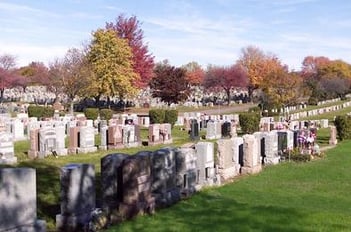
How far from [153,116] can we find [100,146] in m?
15.6

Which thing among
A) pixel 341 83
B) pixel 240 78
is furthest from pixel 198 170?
pixel 341 83

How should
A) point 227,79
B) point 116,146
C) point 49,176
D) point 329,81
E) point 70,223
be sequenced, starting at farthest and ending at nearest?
point 329,81 < point 227,79 < point 116,146 < point 49,176 < point 70,223

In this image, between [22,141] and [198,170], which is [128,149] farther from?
[198,170]

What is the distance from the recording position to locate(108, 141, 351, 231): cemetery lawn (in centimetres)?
880

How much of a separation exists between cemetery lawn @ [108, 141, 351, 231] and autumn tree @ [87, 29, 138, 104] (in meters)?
36.3

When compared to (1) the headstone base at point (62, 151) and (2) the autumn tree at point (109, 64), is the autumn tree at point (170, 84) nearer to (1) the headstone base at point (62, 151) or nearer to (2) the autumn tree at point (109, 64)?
(2) the autumn tree at point (109, 64)

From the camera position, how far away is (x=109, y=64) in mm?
54688

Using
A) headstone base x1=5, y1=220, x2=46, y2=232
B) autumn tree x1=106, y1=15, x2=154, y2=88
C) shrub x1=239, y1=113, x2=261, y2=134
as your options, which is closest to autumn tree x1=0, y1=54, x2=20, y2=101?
autumn tree x1=106, y1=15, x2=154, y2=88

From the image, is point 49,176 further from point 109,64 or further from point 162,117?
point 109,64

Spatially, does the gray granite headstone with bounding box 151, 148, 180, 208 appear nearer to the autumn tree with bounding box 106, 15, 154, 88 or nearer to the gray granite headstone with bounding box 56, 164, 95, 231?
the gray granite headstone with bounding box 56, 164, 95, 231

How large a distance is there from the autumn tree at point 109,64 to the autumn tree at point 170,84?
729 centimetres

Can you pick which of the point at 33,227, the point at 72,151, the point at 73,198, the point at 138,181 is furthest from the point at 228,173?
the point at 33,227

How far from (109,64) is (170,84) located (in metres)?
9.87

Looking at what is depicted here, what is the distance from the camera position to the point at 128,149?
23.7 m
